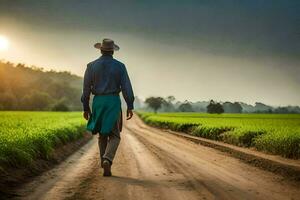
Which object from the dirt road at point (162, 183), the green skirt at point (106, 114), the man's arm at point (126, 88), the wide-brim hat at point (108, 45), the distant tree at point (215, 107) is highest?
the distant tree at point (215, 107)

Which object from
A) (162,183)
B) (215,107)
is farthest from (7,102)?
(162,183)

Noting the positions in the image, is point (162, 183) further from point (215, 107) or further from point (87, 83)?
point (215, 107)

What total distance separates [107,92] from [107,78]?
28 cm

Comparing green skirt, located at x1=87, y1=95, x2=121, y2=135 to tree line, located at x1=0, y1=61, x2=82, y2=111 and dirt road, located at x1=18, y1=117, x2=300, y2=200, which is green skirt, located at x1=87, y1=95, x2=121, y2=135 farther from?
tree line, located at x1=0, y1=61, x2=82, y2=111

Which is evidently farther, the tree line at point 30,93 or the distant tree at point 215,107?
the tree line at point 30,93

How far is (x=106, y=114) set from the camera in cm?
831

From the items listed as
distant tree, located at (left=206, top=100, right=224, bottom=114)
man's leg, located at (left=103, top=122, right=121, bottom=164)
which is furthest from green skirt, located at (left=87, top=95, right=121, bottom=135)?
distant tree, located at (left=206, top=100, right=224, bottom=114)

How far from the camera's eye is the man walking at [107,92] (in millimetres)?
8312

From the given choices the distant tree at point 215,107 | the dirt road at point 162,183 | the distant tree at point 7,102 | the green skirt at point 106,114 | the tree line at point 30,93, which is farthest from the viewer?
the tree line at point 30,93

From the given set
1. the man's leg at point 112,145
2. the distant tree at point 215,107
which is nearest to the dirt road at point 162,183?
the man's leg at point 112,145

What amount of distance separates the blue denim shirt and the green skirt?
0.52 ft

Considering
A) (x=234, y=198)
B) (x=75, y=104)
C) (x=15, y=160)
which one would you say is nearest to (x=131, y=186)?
(x=234, y=198)

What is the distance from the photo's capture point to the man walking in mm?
8312

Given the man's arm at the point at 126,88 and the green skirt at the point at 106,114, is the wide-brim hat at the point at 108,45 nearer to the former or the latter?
the man's arm at the point at 126,88
